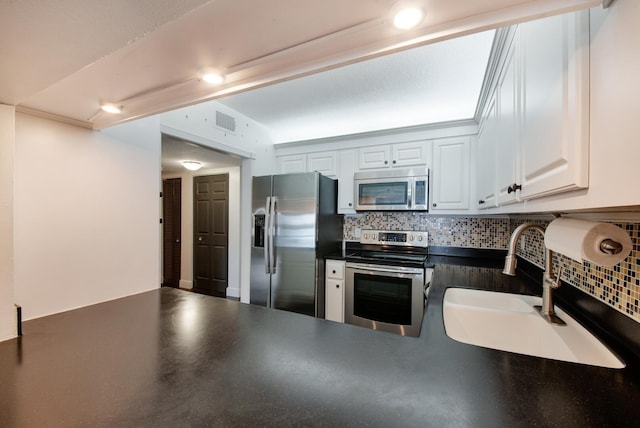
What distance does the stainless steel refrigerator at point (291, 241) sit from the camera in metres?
2.61

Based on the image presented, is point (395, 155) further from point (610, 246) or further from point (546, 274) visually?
point (610, 246)

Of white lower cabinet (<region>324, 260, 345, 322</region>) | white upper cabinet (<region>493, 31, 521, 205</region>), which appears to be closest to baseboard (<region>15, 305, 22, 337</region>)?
white upper cabinet (<region>493, 31, 521, 205</region>)

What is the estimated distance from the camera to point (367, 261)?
2.55 m

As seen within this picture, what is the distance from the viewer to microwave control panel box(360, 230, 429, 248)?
9.47 ft

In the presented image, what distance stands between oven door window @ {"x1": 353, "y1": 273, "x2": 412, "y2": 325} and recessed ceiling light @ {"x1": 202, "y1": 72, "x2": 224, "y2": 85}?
2.10m

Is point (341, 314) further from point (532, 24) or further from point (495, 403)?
point (532, 24)

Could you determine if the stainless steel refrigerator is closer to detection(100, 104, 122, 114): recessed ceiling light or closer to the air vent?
the air vent

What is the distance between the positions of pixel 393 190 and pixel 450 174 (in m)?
0.59

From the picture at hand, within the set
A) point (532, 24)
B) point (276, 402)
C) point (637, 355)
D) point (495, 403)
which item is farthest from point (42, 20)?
point (637, 355)

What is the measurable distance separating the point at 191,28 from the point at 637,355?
1.60 m

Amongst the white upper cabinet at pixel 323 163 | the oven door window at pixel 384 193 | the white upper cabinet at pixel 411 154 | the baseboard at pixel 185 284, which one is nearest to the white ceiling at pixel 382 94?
the white upper cabinet at pixel 411 154

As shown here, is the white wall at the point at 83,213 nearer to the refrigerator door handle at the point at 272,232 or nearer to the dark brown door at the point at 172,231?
the refrigerator door handle at the point at 272,232

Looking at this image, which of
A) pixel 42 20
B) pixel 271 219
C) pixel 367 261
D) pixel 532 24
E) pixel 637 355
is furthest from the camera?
pixel 271 219

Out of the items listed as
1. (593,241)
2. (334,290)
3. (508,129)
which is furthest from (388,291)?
(593,241)
